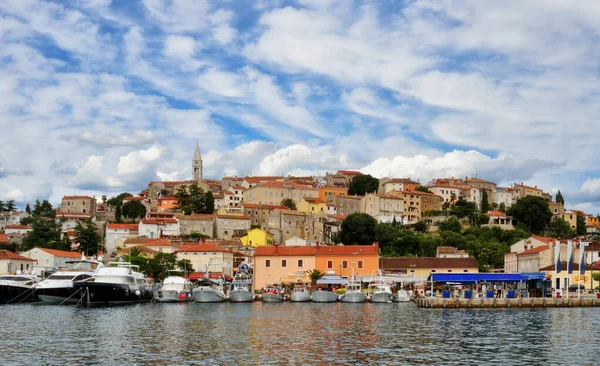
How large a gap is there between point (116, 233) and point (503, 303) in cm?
7850

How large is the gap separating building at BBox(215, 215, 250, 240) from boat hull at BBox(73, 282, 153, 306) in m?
61.8

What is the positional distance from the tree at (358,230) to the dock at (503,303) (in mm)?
52467

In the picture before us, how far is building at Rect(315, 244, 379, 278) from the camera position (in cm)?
8181

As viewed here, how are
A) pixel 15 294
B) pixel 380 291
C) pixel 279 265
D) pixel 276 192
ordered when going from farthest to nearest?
pixel 276 192 → pixel 279 265 → pixel 380 291 → pixel 15 294

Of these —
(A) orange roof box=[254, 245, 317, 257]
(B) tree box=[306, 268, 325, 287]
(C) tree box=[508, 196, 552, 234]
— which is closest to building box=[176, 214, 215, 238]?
(A) orange roof box=[254, 245, 317, 257]

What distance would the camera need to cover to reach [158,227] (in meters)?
123

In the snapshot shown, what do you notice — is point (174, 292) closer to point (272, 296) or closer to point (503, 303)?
point (272, 296)

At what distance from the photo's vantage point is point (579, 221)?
509ft

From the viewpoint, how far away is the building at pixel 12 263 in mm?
90869

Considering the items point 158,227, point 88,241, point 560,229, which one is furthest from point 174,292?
point 560,229

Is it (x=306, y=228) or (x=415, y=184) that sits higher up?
(x=415, y=184)

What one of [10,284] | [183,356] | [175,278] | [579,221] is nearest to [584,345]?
[183,356]

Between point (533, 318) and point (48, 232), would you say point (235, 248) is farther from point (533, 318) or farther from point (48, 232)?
point (533, 318)

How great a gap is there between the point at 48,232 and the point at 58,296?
66654 millimetres
